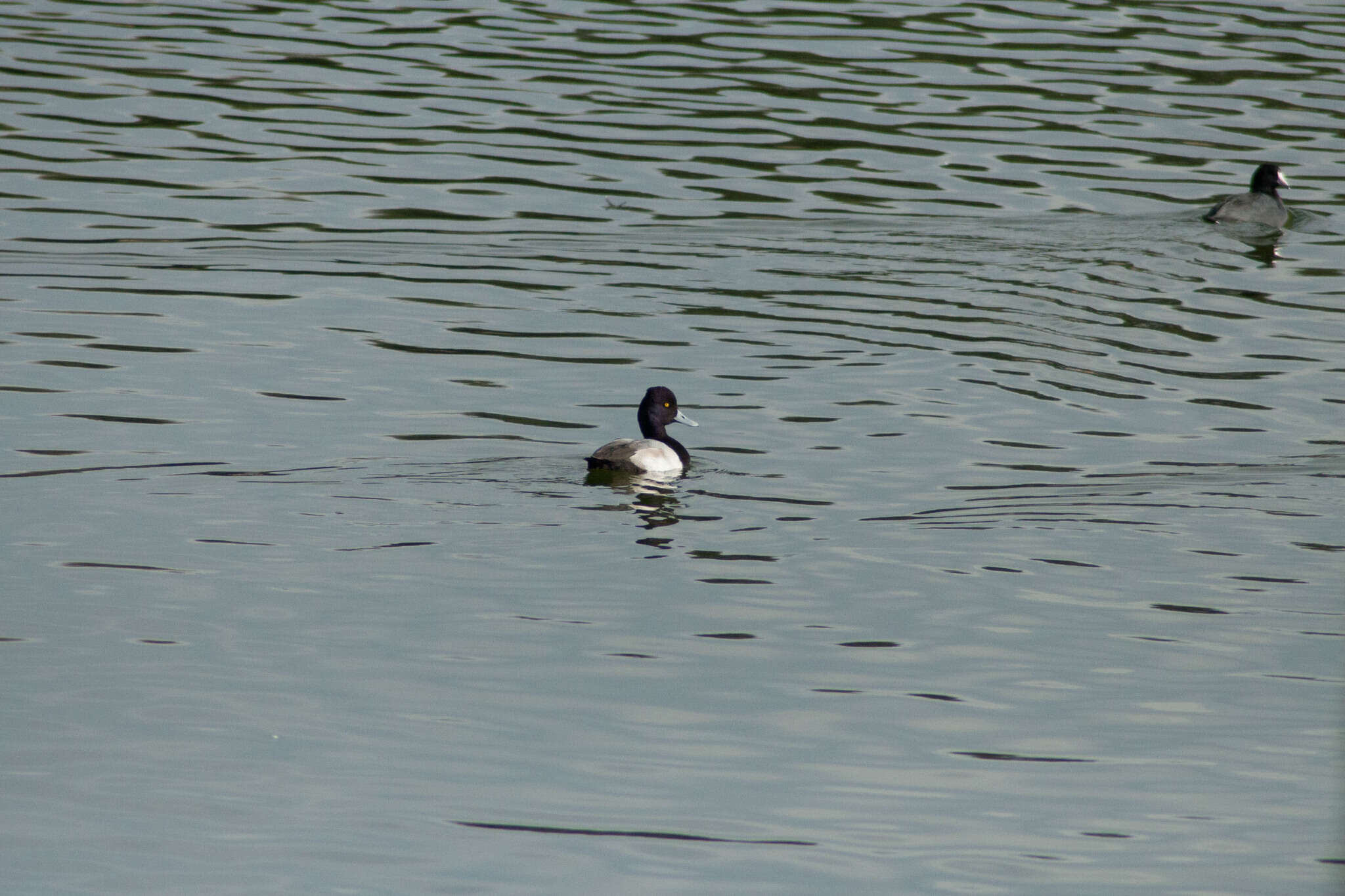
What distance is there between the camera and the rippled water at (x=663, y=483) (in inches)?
297

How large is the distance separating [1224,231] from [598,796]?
13.6m

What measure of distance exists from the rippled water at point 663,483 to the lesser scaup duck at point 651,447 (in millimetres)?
168

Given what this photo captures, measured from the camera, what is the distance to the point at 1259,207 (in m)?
19.1

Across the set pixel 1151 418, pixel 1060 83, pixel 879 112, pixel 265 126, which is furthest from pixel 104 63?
pixel 1151 418

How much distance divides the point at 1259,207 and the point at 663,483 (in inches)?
390

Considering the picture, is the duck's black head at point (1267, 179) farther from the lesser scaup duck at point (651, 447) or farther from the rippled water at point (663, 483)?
the lesser scaup duck at point (651, 447)

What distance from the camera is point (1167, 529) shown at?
437 inches

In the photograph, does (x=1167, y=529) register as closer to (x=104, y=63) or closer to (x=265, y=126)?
(x=265, y=126)

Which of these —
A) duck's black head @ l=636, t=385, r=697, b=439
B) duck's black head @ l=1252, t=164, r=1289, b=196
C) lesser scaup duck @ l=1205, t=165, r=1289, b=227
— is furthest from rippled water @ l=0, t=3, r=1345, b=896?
duck's black head @ l=1252, t=164, r=1289, b=196

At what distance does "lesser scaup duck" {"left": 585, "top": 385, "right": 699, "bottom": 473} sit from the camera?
11820mm

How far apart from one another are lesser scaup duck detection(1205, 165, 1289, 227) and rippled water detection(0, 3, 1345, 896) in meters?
0.29

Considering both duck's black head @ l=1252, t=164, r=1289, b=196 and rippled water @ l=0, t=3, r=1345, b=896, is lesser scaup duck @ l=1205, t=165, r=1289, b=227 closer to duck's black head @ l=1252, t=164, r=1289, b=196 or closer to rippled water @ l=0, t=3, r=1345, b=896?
duck's black head @ l=1252, t=164, r=1289, b=196

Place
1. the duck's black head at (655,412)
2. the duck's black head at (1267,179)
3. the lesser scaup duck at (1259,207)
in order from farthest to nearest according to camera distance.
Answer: the duck's black head at (1267,179)
the lesser scaup duck at (1259,207)
the duck's black head at (655,412)

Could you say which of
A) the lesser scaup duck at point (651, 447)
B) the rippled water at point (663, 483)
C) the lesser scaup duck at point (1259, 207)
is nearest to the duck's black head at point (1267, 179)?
the lesser scaup duck at point (1259, 207)
